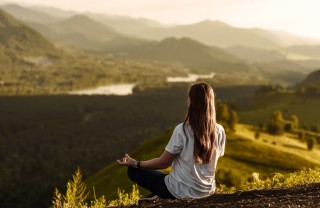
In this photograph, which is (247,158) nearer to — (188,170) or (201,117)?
(188,170)

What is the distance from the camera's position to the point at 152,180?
39.4ft

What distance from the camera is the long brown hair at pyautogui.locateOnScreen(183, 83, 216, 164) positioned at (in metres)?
10.8

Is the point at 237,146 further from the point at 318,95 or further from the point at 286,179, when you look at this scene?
the point at 318,95

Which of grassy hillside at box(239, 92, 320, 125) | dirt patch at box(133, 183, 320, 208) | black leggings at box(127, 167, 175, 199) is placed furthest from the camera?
grassy hillside at box(239, 92, 320, 125)

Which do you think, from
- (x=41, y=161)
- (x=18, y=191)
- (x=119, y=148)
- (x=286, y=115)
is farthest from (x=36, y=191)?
(x=286, y=115)

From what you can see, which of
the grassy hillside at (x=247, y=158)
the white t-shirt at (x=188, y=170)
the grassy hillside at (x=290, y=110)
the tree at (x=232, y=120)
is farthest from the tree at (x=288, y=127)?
the white t-shirt at (x=188, y=170)

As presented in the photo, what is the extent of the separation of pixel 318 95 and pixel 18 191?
5110 inches

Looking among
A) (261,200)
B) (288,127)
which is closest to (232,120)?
(288,127)

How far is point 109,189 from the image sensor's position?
2857 inches

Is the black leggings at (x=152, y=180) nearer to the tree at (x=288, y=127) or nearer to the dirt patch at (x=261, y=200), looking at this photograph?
the dirt patch at (x=261, y=200)

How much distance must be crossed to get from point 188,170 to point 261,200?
2554 millimetres

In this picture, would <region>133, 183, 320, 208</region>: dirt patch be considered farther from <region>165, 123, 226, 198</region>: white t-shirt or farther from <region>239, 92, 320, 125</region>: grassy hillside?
<region>239, 92, 320, 125</region>: grassy hillside

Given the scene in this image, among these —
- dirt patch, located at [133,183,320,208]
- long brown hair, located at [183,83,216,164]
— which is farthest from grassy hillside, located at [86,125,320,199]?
long brown hair, located at [183,83,216,164]

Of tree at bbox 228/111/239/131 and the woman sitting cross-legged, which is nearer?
the woman sitting cross-legged
